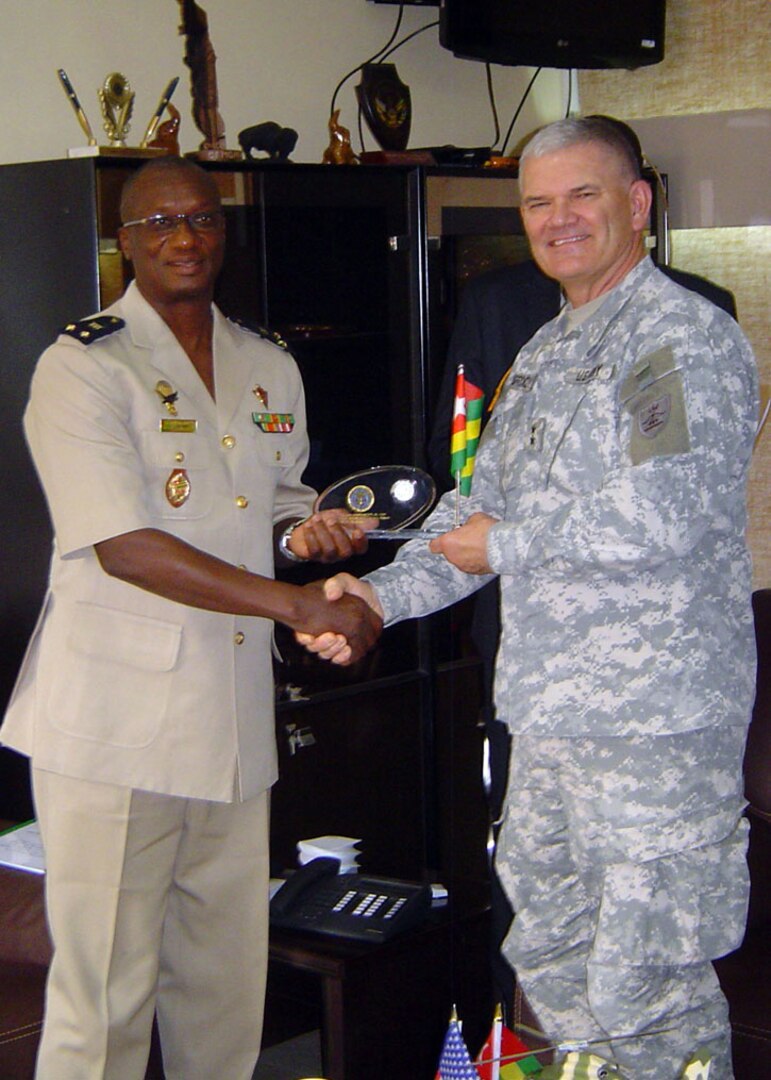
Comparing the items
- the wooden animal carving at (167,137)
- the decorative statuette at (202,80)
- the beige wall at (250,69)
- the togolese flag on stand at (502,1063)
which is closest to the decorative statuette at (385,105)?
the beige wall at (250,69)

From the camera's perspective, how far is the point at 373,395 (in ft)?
11.1

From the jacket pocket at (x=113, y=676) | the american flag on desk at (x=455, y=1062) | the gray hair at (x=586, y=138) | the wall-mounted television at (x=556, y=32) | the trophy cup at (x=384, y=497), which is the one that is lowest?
the american flag on desk at (x=455, y=1062)

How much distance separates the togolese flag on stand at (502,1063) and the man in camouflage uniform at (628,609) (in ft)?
1.28

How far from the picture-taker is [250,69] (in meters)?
3.58

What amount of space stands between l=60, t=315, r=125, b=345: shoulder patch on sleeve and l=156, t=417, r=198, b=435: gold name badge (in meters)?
0.15

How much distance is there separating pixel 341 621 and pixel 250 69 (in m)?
1.92

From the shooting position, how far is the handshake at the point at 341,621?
2.19 meters

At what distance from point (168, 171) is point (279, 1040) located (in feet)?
5.26

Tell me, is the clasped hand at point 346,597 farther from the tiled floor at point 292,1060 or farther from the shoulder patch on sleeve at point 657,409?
the tiled floor at point 292,1060

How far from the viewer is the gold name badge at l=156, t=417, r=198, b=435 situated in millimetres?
2146

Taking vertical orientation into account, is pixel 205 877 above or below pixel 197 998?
above

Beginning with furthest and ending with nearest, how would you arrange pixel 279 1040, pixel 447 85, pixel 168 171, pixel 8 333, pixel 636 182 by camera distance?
pixel 447 85 → pixel 8 333 → pixel 279 1040 → pixel 168 171 → pixel 636 182

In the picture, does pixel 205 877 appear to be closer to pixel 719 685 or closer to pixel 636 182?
pixel 719 685

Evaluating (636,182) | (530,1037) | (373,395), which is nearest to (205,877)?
(530,1037)
